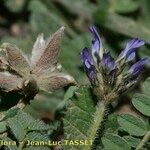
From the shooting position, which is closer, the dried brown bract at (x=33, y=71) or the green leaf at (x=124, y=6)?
the dried brown bract at (x=33, y=71)

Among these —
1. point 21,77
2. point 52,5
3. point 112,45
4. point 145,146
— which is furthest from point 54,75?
point 52,5

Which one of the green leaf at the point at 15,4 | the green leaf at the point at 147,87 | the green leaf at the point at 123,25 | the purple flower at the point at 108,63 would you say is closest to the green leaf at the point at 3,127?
the purple flower at the point at 108,63

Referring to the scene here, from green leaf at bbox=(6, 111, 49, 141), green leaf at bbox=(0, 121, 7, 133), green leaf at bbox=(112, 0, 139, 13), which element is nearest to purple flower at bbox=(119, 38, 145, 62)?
green leaf at bbox=(6, 111, 49, 141)

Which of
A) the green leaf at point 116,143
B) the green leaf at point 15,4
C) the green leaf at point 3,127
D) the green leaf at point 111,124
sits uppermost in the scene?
the green leaf at point 15,4

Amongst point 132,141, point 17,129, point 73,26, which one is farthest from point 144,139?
point 73,26

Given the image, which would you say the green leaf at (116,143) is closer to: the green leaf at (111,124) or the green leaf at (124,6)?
the green leaf at (111,124)

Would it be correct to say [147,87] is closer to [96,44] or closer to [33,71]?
[96,44]

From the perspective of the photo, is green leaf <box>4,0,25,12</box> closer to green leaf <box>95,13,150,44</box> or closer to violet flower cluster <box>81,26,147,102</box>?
green leaf <box>95,13,150,44</box>
